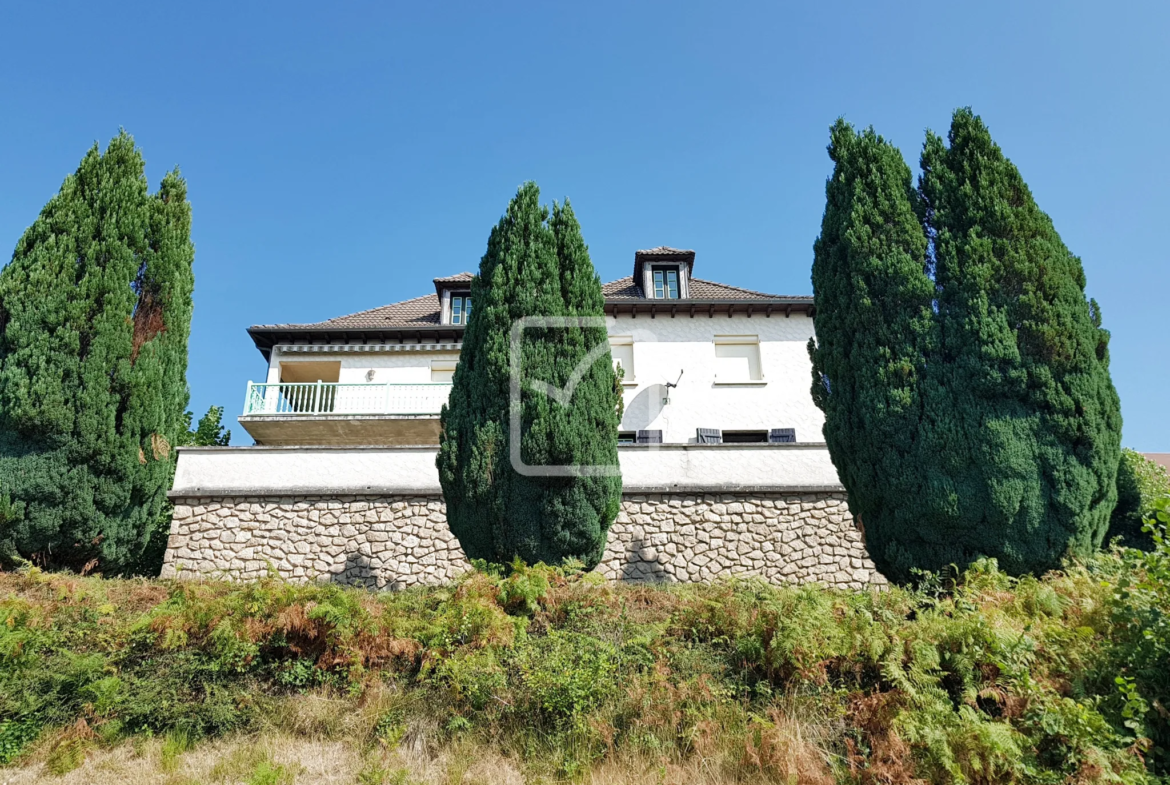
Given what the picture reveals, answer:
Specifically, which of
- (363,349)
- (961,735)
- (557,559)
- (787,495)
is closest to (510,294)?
(557,559)

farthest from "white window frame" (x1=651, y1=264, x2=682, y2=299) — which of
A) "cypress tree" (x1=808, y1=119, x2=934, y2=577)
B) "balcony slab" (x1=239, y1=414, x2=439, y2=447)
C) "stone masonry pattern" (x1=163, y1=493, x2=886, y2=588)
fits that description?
"cypress tree" (x1=808, y1=119, x2=934, y2=577)

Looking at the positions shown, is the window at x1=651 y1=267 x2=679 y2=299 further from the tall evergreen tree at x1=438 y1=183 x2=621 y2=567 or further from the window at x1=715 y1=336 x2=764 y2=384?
the tall evergreen tree at x1=438 y1=183 x2=621 y2=567

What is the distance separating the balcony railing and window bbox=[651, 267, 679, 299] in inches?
243

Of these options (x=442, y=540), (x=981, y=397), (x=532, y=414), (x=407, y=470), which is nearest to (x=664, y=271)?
(x=407, y=470)

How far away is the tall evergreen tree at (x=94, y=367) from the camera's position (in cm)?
1018

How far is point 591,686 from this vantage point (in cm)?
621

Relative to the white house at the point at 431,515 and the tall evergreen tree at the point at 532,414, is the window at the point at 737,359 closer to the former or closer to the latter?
the white house at the point at 431,515

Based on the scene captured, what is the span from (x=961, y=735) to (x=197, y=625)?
610 cm

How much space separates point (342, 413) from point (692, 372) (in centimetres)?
818

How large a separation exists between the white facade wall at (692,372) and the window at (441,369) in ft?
0.40

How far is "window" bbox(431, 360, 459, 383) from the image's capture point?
1905 centimetres

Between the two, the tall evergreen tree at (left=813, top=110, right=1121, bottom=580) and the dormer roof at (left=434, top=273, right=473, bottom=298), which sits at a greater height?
the dormer roof at (left=434, top=273, right=473, bottom=298)

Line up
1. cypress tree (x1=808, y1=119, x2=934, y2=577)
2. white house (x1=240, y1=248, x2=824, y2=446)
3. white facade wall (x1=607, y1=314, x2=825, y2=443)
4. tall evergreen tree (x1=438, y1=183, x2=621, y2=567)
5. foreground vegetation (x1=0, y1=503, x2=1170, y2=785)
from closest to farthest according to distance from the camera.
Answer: foreground vegetation (x1=0, y1=503, x2=1170, y2=785) → cypress tree (x1=808, y1=119, x2=934, y2=577) → tall evergreen tree (x1=438, y1=183, x2=621, y2=567) → white house (x1=240, y1=248, x2=824, y2=446) → white facade wall (x1=607, y1=314, x2=825, y2=443)

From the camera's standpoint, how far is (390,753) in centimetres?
591
